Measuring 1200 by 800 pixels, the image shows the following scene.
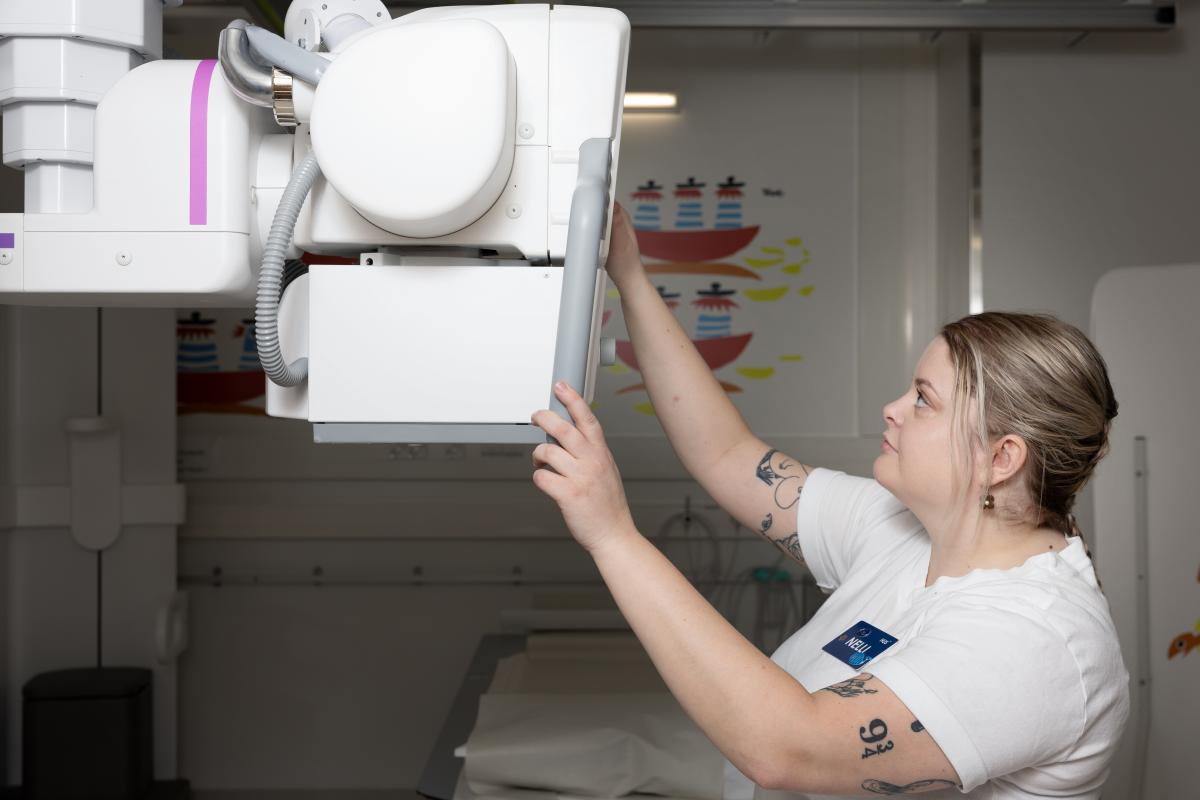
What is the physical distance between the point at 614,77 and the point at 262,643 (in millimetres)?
2568

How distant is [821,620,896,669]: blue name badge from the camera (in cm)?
113

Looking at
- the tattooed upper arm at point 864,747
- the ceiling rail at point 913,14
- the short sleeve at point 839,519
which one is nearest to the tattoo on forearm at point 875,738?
the tattooed upper arm at point 864,747

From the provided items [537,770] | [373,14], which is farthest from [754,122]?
[373,14]

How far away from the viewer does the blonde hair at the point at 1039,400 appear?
109 centimetres

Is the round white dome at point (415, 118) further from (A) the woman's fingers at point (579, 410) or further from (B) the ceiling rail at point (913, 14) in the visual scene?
(B) the ceiling rail at point (913, 14)

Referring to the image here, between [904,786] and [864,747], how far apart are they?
2.7 inches

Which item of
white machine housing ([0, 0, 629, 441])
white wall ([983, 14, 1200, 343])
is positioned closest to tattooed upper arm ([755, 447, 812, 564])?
white machine housing ([0, 0, 629, 441])


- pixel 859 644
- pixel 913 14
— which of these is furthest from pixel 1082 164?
pixel 859 644

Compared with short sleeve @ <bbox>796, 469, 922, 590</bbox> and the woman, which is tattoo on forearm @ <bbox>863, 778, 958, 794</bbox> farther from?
short sleeve @ <bbox>796, 469, 922, 590</bbox>

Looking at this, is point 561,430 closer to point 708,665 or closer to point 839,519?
point 708,665

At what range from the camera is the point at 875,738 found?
92 cm

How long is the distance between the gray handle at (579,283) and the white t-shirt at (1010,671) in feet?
1.34

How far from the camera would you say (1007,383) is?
3.60 ft

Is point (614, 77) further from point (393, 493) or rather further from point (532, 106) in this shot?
point (393, 493)
